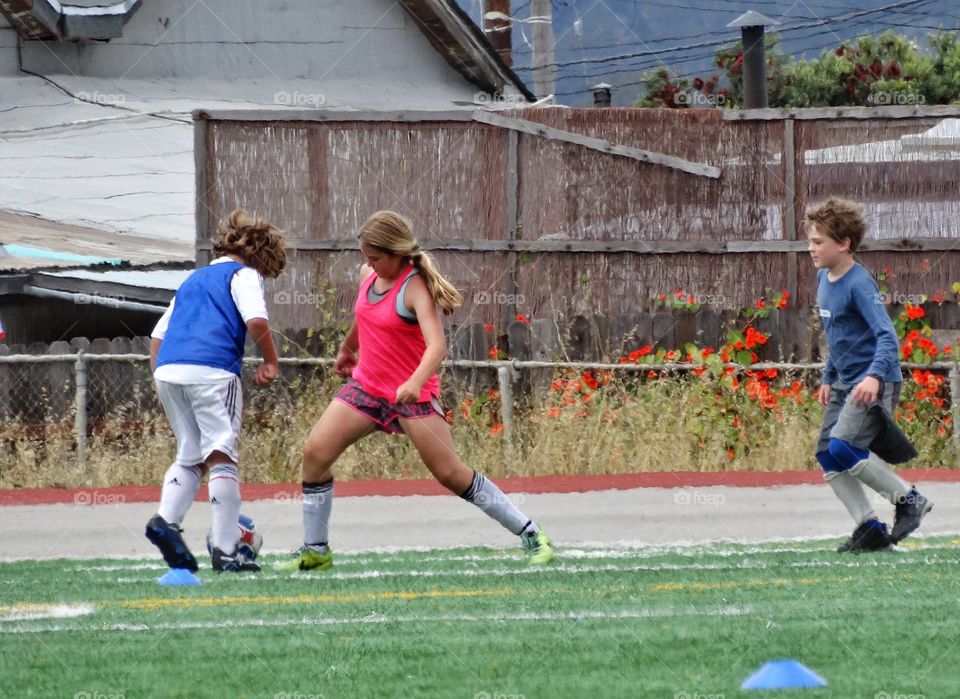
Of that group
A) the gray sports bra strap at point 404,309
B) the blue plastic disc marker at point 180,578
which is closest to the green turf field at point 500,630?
the blue plastic disc marker at point 180,578

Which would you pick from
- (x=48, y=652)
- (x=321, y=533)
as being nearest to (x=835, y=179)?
(x=321, y=533)

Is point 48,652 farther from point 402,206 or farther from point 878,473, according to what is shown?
point 402,206

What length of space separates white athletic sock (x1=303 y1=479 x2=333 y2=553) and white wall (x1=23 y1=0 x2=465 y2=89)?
48.5 ft

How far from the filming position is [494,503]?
779 cm

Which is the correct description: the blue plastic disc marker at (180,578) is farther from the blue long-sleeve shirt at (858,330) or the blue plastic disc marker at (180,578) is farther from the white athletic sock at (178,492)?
the blue long-sleeve shirt at (858,330)

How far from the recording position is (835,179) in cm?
1452

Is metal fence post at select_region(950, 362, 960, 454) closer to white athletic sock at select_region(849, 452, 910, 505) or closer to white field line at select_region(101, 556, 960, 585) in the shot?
white athletic sock at select_region(849, 452, 910, 505)

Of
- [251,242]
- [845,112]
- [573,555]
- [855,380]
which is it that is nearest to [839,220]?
[855,380]

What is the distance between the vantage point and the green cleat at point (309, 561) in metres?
7.88

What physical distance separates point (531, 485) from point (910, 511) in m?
4.34

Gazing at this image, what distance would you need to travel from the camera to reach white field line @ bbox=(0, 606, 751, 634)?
593 cm

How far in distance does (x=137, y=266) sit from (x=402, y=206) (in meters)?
2.73

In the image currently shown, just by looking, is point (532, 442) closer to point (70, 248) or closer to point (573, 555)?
point (573, 555)

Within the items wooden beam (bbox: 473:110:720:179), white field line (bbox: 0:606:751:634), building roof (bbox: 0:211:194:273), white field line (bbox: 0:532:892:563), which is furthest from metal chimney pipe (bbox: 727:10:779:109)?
white field line (bbox: 0:606:751:634)
